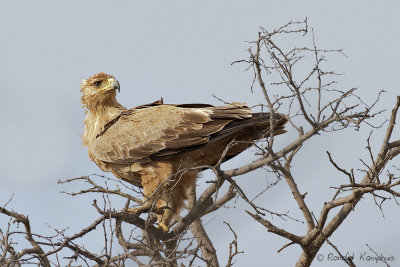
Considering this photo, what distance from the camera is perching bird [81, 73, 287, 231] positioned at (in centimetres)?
784

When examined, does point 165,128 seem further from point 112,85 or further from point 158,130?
point 112,85

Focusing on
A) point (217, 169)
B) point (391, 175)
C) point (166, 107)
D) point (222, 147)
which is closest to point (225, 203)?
point (222, 147)

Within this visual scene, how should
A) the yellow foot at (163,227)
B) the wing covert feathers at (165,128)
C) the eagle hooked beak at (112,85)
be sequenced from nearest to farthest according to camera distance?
the wing covert feathers at (165,128) < the yellow foot at (163,227) < the eagle hooked beak at (112,85)

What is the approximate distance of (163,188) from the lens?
790cm

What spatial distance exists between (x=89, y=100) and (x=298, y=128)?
3.62 m

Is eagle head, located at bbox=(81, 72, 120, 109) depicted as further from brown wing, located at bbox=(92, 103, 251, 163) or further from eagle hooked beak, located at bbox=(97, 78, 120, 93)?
brown wing, located at bbox=(92, 103, 251, 163)

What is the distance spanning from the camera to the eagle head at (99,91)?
8984 mm

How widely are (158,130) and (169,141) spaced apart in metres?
0.28

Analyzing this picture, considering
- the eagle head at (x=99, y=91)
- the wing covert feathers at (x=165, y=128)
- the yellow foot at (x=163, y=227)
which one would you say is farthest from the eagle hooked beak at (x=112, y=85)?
the yellow foot at (x=163, y=227)

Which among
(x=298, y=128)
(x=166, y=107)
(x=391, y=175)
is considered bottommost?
(x=391, y=175)

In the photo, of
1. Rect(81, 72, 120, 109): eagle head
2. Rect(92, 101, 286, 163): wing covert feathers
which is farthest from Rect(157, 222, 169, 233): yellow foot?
Rect(81, 72, 120, 109): eagle head

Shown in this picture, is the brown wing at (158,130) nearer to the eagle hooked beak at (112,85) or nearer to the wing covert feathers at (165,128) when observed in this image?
A: the wing covert feathers at (165,128)

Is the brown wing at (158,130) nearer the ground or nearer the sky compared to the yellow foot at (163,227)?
nearer the sky

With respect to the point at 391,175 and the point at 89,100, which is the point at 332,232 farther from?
the point at 89,100
